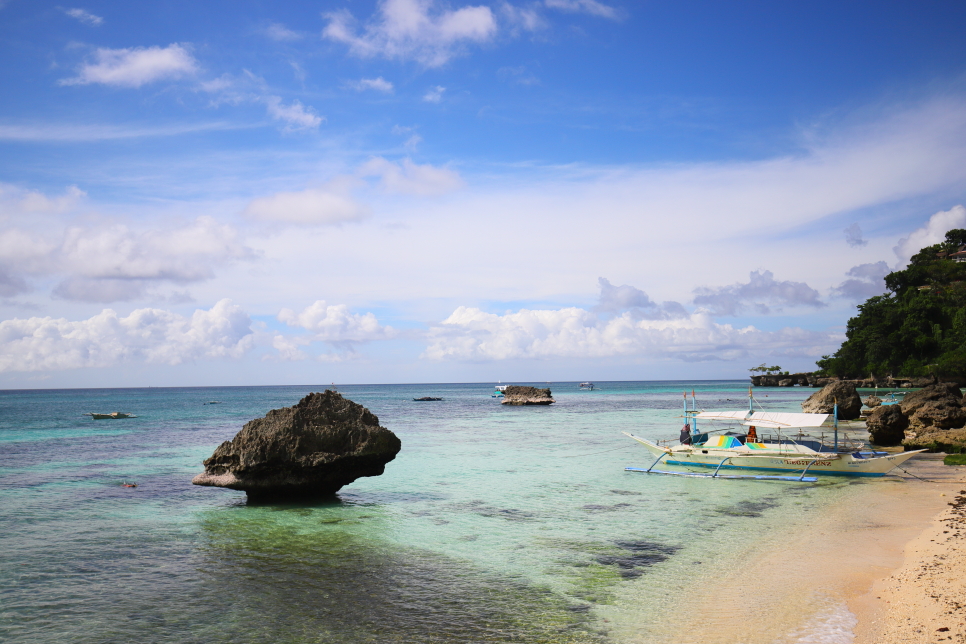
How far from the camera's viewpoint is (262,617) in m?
9.48

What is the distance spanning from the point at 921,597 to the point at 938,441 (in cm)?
2447

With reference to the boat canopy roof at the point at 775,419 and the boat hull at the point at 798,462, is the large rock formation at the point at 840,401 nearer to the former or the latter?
the boat canopy roof at the point at 775,419

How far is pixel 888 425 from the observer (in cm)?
3094

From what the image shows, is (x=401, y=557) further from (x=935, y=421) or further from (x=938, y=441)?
(x=935, y=421)

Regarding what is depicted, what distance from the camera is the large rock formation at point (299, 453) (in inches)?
660

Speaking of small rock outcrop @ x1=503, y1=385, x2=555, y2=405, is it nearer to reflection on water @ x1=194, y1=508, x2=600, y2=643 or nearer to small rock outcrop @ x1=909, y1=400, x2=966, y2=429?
small rock outcrop @ x1=909, y1=400, x2=966, y2=429

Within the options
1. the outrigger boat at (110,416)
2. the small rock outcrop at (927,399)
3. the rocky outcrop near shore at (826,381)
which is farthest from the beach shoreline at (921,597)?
the rocky outcrop near shore at (826,381)

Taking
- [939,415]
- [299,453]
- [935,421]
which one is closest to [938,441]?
[935,421]

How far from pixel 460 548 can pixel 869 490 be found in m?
15.3

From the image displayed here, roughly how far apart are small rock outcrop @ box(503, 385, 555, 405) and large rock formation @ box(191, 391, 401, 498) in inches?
2814

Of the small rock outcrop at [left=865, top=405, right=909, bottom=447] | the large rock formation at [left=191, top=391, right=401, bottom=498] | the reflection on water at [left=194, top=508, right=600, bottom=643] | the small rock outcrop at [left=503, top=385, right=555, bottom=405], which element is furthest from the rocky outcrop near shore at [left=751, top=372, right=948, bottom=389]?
the reflection on water at [left=194, top=508, right=600, bottom=643]

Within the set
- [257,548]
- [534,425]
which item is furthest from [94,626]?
[534,425]

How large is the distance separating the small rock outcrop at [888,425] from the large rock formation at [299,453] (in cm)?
2695

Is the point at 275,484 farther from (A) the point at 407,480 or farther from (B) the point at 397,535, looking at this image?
(A) the point at 407,480
